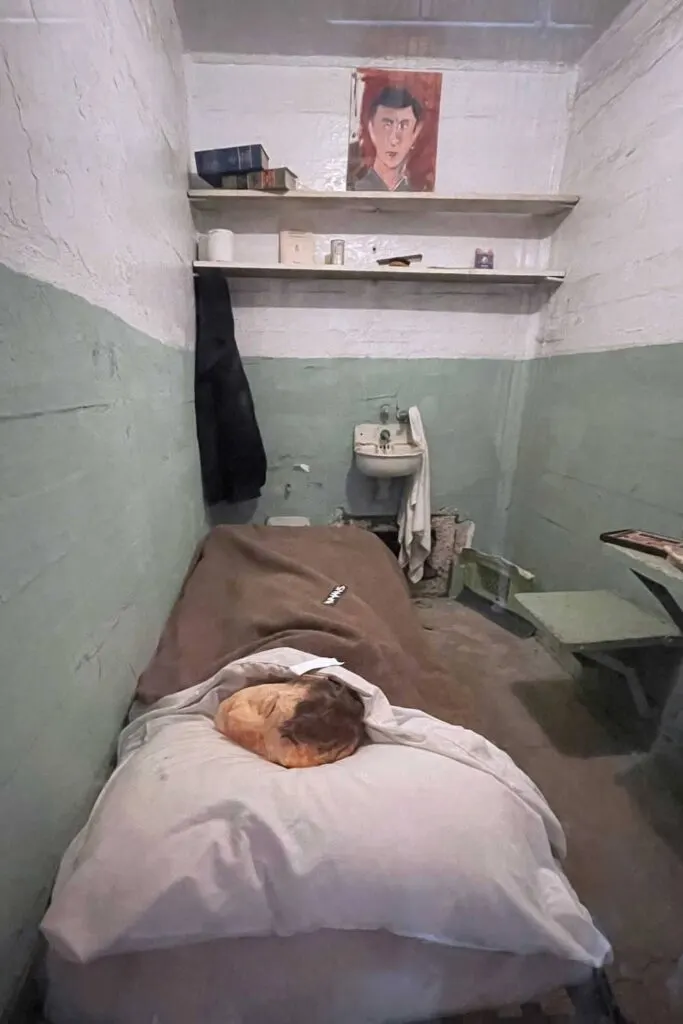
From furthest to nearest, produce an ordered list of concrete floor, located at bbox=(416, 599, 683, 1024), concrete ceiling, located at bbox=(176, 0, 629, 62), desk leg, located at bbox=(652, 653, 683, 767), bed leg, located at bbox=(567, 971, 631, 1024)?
concrete ceiling, located at bbox=(176, 0, 629, 62), desk leg, located at bbox=(652, 653, 683, 767), concrete floor, located at bbox=(416, 599, 683, 1024), bed leg, located at bbox=(567, 971, 631, 1024)

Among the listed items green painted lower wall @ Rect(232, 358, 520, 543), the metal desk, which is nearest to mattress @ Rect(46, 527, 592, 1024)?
the metal desk

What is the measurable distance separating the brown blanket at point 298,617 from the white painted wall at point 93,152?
37.0 inches

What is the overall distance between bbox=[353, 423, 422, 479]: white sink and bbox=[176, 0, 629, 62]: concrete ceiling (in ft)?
5.78

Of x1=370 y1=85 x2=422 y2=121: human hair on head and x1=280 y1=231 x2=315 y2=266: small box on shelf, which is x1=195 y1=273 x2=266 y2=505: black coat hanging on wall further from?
x1=370 y1=85 x2=422 y2=121: human hair on head

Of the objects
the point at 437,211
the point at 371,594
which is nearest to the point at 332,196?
the point at 437,211

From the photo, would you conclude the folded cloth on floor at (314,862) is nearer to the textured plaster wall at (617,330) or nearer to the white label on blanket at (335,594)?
the white label on blanket at (335,594)

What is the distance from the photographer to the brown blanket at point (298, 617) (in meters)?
1.40

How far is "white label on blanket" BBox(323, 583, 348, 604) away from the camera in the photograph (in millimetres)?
1746

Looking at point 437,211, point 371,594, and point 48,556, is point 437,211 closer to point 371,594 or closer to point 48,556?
point 371,594

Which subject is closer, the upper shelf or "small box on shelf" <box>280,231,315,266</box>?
the upper shelf

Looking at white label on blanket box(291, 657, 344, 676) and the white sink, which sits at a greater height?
the white sink

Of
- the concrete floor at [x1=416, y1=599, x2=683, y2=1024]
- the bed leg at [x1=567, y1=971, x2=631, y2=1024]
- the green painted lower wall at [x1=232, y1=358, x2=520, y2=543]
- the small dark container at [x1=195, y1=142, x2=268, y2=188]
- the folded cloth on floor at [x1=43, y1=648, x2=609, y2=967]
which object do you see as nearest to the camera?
the folded cloth on floor at [x1=43, y1=648, x2=609, y2=967]

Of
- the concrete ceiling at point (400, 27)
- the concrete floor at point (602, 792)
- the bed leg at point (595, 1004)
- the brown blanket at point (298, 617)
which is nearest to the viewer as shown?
the bed leg at point (595, 1004)

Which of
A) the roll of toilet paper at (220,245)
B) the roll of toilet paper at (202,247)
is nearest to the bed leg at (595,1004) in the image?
the roll of toilet paper at (220,245)
